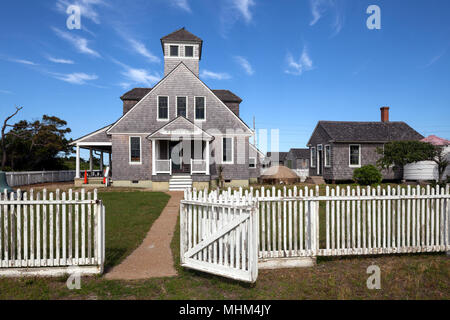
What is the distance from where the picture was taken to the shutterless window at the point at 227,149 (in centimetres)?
2183

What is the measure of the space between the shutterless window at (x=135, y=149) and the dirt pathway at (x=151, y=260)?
1276 centimetres

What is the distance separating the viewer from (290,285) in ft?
15.9

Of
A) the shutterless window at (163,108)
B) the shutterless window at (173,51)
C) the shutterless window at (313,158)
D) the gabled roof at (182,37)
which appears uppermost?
the gabled roof at (182,37)

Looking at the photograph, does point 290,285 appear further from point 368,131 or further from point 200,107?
point 368,131

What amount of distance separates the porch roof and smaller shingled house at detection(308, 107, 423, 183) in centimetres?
1071

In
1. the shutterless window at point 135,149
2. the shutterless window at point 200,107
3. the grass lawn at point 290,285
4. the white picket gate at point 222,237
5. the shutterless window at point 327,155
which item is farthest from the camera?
the shutterless window at point 327,155

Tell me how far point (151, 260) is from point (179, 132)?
14006 mm

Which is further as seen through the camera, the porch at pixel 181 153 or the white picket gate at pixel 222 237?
the porch at pixel 181 153

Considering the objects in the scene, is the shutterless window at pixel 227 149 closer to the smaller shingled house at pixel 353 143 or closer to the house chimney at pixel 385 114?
the smaller shingled house at pixel 353 143

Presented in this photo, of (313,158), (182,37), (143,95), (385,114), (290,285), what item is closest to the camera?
(290,285)

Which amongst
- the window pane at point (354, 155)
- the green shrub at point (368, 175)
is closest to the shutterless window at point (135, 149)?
the green shrub at point (368, 175)

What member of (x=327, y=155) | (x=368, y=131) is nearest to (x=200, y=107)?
(x=327, y=155)

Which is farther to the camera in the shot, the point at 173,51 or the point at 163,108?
the point at 173,51
